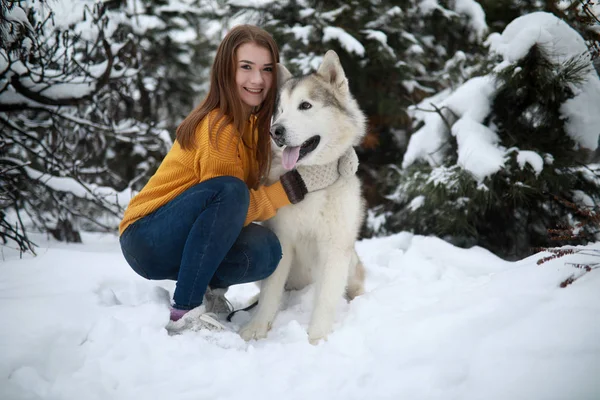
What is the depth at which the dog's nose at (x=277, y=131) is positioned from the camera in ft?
6.72

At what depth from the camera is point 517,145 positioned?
3.19 m

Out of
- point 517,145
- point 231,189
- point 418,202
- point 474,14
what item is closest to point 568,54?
point 517,145

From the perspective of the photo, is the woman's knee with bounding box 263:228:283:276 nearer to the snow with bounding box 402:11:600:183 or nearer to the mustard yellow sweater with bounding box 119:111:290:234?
the mustard yellow sweater with bounding box 119:111:290:234

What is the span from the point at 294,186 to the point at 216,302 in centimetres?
85

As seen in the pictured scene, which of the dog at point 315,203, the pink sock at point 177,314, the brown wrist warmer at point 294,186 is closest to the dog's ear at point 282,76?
the dog at point 315,203

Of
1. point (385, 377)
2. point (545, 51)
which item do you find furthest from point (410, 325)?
point (545, 51)

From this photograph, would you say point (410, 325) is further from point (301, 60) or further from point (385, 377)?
point (301, 60)

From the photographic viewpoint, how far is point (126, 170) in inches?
268

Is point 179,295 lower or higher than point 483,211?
higher

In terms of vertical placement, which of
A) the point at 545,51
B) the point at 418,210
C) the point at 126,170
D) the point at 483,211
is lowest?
the point at 126,170

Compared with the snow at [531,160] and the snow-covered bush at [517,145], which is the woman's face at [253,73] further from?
the snow at [531,160]

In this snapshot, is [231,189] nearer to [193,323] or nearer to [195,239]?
[195,239]

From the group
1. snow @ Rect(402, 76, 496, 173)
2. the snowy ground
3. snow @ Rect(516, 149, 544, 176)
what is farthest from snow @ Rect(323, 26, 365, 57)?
the snowy ground

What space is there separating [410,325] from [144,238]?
1313mm
